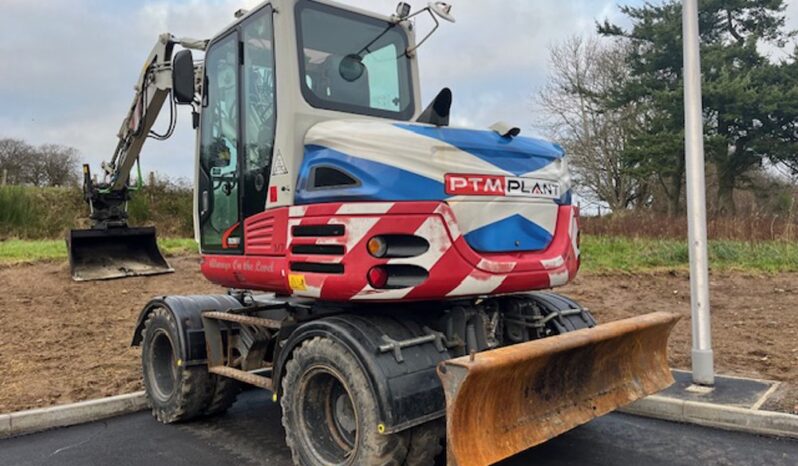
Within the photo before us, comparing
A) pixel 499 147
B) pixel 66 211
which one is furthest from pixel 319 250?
pixel 66 211

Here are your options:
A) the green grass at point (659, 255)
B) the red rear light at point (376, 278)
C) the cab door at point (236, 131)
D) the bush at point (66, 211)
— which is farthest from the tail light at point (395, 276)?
the bush at point (66, 211)

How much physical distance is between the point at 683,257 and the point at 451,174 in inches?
415

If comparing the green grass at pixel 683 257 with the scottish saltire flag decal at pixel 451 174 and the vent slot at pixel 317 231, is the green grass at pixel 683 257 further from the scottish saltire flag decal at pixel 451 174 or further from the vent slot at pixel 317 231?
the vent slot at pixel 317 231

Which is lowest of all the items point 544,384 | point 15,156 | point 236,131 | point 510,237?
point 544,384

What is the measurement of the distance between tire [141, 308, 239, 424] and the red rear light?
2224 millimetres

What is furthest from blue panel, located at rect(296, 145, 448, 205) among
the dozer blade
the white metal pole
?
the dozer blade

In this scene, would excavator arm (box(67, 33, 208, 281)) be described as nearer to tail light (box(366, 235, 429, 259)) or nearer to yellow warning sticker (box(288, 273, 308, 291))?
yellow warning sticker (box(288, 273, 308, 291))

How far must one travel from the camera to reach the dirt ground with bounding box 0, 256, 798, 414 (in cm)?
589

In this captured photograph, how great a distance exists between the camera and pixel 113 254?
11.3 m

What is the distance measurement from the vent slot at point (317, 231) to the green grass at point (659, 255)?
368 inches

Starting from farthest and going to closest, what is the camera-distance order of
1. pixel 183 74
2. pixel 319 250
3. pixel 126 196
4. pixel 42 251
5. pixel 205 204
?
pixel 42 251
pixel 126 196
pixel 205 204
pixel 183 74
pixel 319 250

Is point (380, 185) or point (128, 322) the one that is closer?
point (380, 185)

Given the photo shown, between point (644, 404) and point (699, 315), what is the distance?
35.8 inches

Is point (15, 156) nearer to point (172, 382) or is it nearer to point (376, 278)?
point (172, 382)
